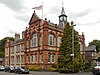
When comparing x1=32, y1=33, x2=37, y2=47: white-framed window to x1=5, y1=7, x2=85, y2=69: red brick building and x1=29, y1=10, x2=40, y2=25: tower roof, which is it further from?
x1=29, y1=10, x2=40, y2=25: tower roof

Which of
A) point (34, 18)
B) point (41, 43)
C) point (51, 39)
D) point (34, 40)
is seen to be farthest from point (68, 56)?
point (34, 18)

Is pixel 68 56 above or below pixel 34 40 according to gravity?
below

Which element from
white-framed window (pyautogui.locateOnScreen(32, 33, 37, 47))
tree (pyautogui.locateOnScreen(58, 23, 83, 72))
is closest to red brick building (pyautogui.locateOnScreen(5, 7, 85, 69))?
white-framed window (pyautogui.locateOnScreen(32, 33, 37, 47))

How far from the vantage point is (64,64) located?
45.8 m

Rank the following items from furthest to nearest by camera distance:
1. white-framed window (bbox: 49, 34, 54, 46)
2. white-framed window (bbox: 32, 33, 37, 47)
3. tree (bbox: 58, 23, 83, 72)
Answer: white-framed window (bbox: 32, 33, 37, 47)
white-framed window (bbox: 49, 34, 54, 46)
tree (bbox: 58, 23, 83, 72)

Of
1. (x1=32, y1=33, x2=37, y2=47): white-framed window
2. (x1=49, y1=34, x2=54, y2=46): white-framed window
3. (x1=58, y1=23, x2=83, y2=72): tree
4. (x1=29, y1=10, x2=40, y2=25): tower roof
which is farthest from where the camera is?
(x1=32, y1=33, x2=37, y2=47): white-framed window

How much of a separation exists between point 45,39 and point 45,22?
415cm

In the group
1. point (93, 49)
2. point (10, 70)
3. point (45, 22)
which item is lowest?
point (10, 70)

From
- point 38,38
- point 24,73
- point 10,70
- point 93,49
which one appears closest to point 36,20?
point 38,38

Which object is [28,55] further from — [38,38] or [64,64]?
[64,64]

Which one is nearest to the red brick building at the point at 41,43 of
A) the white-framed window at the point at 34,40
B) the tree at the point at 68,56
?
the white-framed window at the point at 34,40

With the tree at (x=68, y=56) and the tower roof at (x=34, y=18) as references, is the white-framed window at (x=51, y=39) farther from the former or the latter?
the tree at (x=68, y=56)

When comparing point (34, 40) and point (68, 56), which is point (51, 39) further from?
point (68, 56)

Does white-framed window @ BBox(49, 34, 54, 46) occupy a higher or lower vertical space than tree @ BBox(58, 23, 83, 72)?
higher
